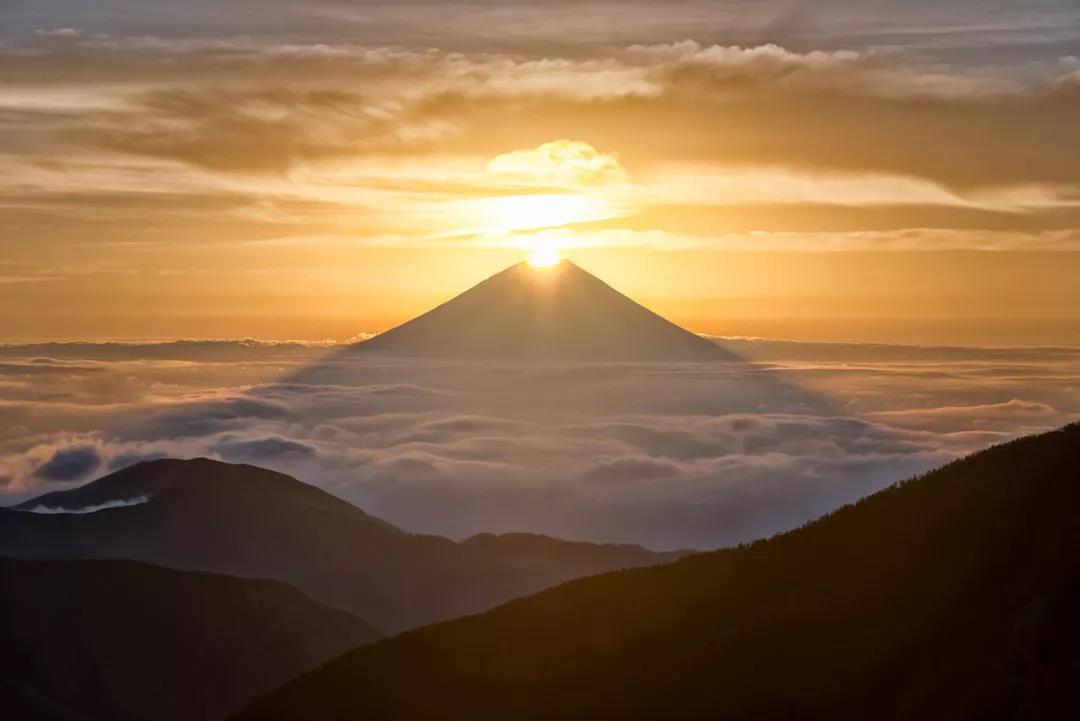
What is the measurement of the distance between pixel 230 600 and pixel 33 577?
71.3ft

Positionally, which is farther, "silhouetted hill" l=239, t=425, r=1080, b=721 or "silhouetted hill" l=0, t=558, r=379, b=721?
"silhouetted hill" l=0, t=558, r=379, b=721

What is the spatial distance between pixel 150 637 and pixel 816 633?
112382 mm

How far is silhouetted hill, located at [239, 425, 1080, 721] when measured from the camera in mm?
38469

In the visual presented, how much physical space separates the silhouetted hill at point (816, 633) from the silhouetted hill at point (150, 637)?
254 feet

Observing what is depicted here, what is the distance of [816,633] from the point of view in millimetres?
47281

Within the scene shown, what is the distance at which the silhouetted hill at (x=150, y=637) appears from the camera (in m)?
136

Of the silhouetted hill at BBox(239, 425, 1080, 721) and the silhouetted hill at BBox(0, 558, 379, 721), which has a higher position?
the silhouetted hill at BBox(239, 425, 1080, 721)

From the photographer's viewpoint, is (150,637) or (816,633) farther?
(150,637)

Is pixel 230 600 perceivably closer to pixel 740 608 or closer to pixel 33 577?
pixel 33 577

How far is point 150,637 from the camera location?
145m

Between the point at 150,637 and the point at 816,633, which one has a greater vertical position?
the point at 816,633

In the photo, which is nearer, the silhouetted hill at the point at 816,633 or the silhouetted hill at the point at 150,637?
the silhouetted hill at the point at 816,633

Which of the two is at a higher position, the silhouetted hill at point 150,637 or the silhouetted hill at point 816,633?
the silhouetted hill at point 816,633

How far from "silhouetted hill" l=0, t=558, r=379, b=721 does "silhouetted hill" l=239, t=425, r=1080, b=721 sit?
77.6 m
